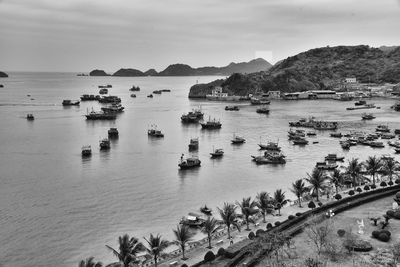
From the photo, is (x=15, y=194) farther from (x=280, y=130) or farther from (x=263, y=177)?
(x=280, y=130)

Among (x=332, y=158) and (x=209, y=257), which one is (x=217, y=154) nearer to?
(x=332, y=158)

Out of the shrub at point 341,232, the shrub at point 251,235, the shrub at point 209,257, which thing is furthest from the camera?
the shrub at point 251,235

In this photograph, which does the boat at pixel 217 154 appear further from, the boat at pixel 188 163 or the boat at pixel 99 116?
the boat at pixel 99 116

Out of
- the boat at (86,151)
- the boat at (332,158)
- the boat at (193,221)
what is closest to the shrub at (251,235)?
the boat at (193,221)

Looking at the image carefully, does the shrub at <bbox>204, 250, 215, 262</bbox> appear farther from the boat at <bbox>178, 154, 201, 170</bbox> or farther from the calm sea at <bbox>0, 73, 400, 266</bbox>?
the boat at <bbox>178, 154, 201, 170</bbox>

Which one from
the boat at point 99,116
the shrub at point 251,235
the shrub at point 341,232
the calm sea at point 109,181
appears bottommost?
the calm sea at point 109,181

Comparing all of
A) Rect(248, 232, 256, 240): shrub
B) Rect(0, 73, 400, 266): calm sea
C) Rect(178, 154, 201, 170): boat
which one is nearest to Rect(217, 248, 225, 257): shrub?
Rect(248, 232, 256, 240): shrub

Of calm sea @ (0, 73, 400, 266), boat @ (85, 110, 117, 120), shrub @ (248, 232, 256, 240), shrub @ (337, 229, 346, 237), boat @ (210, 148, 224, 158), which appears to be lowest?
calm sea @ (0, 73, 400, 266)

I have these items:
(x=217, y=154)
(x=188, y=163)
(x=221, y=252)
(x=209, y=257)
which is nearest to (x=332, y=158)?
(x=217, y=154)
